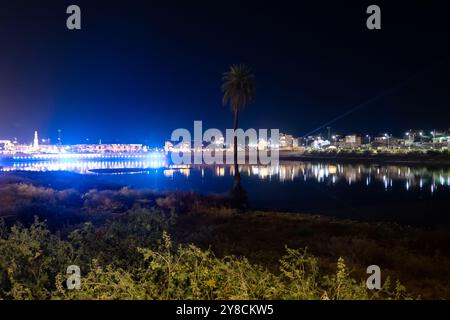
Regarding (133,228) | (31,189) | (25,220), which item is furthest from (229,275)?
(31,189)

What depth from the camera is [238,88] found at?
162 ft

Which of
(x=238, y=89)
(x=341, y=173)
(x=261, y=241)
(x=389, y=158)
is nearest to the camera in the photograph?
(x=261, y=241)

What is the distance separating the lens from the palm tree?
162 ft

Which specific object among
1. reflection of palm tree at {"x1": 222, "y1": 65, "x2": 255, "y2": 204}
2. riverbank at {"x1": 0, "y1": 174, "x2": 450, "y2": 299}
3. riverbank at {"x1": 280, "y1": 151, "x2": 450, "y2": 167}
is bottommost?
riverbank at {"x1": 0, "y1": 174, "x2": 450, "y2": 299}

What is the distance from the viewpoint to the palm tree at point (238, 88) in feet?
162

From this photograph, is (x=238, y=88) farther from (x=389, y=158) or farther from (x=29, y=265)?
(x=389, y=158)

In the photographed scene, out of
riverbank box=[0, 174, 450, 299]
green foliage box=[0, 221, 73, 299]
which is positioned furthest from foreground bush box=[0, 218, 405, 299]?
riverbank box=[0, 174, 450, 299]

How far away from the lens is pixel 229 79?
5031 centimetres

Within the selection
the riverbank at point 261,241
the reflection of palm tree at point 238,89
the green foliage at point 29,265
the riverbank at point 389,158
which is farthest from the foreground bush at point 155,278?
the riverbank at point 389,158

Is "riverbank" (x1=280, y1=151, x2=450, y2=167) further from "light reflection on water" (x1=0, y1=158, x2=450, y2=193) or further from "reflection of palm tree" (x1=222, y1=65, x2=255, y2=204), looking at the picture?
"reflection of palm tree" (x1=222, y1=65, x2=255, y2=204)

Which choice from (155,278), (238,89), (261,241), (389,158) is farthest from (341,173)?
(155,278)

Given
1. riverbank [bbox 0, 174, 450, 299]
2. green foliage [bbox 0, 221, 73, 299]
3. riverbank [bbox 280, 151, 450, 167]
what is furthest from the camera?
riverbank [bbox 280, 151, 450, 167]
